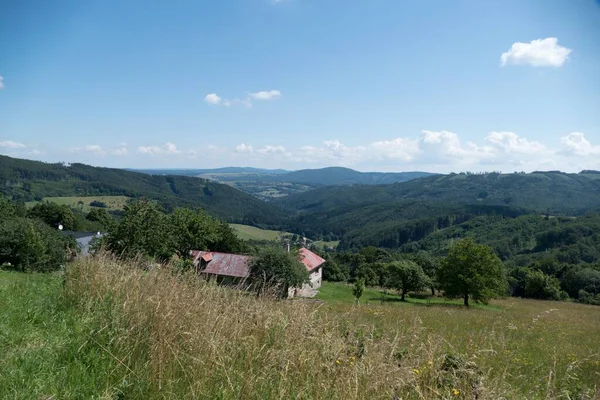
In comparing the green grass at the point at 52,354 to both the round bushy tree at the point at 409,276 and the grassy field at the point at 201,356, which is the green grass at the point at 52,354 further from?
the round bushy tree at the point at 409,276

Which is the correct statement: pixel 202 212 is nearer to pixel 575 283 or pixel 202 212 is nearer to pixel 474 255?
pixel 474 255

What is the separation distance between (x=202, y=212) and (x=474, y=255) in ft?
111

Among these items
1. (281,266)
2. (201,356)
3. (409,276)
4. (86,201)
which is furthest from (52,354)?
(86,201)

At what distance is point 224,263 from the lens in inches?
1532

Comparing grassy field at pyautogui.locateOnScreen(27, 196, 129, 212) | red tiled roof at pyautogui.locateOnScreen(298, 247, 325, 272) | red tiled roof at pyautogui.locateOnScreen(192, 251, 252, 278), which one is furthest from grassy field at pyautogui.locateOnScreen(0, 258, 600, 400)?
grassy field at pyautogui.locateOnScreen(27, 196, 129, 212)

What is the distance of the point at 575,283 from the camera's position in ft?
227

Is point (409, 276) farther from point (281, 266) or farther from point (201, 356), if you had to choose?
point (201, 356)

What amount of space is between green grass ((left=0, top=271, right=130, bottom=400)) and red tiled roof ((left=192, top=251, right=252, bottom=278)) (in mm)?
32737

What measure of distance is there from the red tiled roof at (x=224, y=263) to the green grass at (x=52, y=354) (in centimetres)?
3274

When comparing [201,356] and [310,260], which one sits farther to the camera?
[310,260]

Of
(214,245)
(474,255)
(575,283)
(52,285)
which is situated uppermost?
(52,285)

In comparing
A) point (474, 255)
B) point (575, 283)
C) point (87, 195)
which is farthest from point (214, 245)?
point (87, 195)

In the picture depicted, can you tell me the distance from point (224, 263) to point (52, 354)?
36062 millimetres

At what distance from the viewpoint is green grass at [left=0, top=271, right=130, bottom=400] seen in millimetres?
3109
